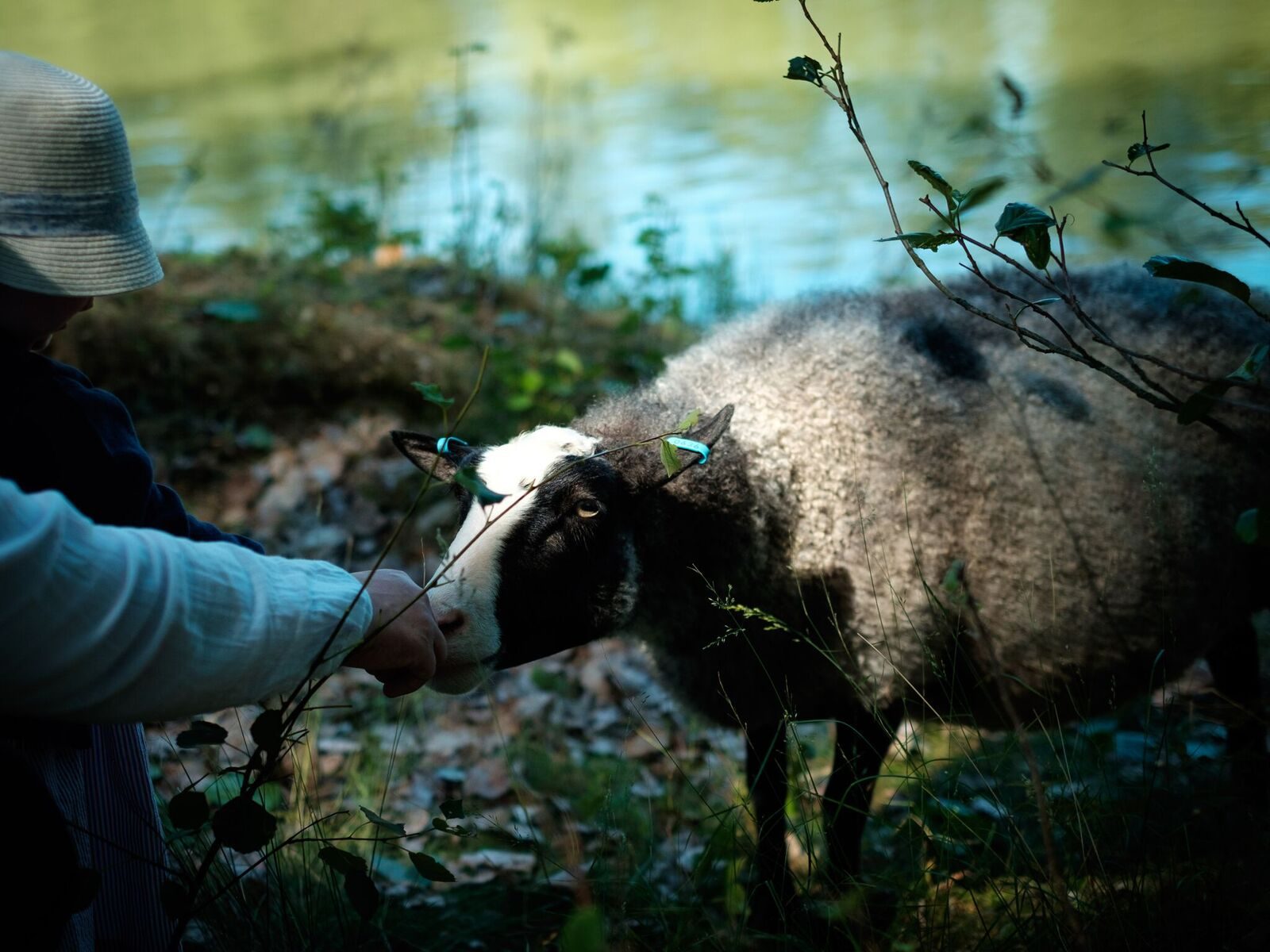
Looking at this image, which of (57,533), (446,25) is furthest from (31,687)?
(446,25)

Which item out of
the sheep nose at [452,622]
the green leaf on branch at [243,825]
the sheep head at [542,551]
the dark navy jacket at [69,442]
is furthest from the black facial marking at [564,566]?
the dark navy jacket at [69,442]

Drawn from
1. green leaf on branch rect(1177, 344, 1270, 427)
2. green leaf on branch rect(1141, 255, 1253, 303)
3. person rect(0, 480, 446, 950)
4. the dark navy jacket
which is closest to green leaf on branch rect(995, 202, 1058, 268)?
green leaf on branch rect(1141, 255, 1253, 303)

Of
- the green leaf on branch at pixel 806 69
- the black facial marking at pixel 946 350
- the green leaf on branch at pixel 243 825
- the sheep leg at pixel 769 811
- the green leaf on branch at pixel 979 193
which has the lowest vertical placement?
the sheep leg at pixel 769 811

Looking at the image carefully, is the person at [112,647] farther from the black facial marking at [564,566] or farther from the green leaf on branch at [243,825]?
the black facial marking at [564,566]

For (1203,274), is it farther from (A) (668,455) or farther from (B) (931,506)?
(B) (931,506)

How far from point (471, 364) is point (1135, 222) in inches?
165

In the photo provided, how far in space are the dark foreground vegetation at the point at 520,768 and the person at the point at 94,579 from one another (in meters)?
→ 0.23

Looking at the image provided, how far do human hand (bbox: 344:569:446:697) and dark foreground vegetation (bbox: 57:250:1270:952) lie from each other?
12 centimetres

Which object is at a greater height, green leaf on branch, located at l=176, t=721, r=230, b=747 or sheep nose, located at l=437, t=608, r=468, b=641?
green leaf on branch, located at l=176, t=721, r=230, b=747

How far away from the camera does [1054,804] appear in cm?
229

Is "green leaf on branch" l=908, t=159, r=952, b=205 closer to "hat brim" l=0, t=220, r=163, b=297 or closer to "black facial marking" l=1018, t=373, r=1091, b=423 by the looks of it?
"hat brim" l=0, t=220, r=163, b=297

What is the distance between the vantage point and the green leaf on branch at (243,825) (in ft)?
5.68

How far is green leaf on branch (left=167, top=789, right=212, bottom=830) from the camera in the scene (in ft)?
5.65

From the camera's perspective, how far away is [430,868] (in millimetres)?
1839
